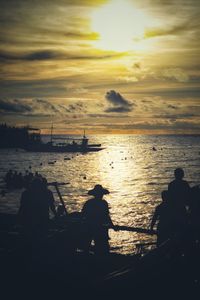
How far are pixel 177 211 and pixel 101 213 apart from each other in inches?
89.5

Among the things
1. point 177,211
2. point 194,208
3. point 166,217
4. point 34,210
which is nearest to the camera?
point 177,211

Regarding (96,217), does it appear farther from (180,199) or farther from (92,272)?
(180,199)

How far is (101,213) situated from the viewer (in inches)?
390

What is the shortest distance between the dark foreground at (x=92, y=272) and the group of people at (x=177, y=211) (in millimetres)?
526

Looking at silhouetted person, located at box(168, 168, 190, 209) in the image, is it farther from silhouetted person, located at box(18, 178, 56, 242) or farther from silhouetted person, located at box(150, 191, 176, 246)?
silhouetted person, located at box(18, 178, 56, 242)

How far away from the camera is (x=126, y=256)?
11133 mm

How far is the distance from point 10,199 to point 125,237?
60.7 feet

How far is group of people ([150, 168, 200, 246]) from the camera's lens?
9734mm

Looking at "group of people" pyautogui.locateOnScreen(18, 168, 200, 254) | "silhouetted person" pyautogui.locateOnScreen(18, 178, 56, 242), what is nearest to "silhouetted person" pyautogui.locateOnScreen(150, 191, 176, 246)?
"group of people" pyautogui.locateOnScreen(18, 168, 200, 254)

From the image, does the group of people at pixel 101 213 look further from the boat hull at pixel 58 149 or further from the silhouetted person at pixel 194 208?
the boat hull at pixel 58 149

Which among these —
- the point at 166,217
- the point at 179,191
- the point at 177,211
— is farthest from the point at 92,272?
the point at 179,191

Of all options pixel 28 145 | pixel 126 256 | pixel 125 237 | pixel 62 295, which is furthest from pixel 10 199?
pixel 28 145

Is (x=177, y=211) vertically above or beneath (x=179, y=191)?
beneath

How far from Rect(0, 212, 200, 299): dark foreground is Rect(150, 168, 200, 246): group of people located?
1.73ft
